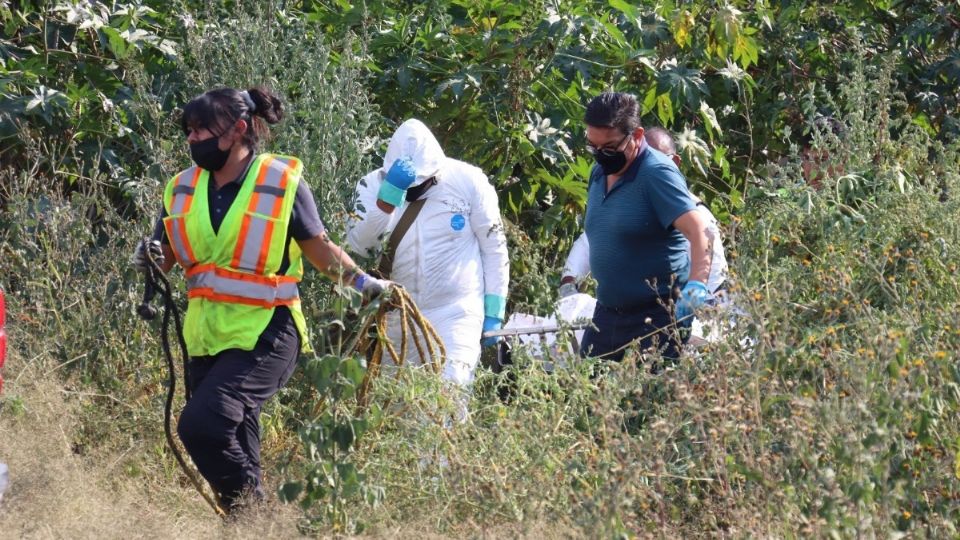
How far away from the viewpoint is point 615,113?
5.34 metres

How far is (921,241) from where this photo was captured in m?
5.07

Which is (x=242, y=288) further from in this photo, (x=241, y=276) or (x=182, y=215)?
(x=182, y=215)

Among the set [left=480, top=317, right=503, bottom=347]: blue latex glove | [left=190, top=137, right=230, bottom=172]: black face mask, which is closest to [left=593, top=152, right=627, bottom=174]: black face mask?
[left=480, top=317, right=503, bottom=347]: blue latex glove

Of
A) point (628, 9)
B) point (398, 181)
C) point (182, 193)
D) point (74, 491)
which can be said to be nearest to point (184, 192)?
point (182, 193)

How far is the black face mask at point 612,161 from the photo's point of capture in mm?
5367

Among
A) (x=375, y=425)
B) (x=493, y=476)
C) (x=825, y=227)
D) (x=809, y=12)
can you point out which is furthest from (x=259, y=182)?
(x=809, y=12)

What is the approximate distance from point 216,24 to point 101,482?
224cm

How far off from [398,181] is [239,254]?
1055mm

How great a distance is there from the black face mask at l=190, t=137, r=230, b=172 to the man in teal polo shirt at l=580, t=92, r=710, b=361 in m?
1.42

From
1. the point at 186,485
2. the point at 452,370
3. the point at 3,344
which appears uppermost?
the point at 3,344

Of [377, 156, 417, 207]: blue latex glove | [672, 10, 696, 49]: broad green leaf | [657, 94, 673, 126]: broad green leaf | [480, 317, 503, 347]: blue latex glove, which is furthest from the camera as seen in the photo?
[657, 94, 673, 126]: broad green leaf

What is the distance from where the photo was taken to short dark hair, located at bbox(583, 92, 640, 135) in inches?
210

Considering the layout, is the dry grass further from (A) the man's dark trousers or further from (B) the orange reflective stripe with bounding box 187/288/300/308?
(A) the man's dark trousers

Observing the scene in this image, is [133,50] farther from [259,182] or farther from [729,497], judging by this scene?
[729,497]
